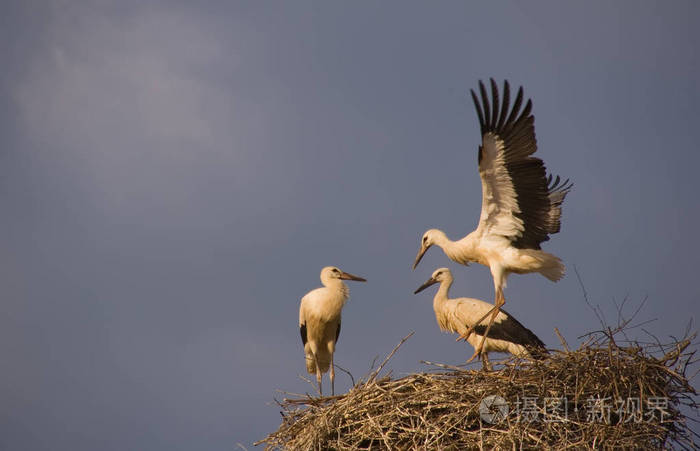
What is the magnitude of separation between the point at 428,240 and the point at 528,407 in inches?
111

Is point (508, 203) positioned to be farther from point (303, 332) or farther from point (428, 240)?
point (303, 332)

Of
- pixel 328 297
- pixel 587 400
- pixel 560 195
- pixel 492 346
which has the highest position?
pixel 560 195

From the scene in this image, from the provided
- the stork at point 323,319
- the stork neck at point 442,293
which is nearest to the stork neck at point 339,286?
the stork at point 323,319

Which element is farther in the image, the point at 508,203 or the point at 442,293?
the point at 442,293

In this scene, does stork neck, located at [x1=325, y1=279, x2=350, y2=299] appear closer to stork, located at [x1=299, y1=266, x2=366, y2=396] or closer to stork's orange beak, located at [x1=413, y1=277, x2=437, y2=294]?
stork, located at [x1=299, y1=266, x2=366, y2=396]

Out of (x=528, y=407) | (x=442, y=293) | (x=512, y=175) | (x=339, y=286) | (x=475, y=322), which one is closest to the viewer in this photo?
(x=528, y=407)

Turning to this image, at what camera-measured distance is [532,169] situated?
7.03 m

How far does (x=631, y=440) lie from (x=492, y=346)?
3.21m

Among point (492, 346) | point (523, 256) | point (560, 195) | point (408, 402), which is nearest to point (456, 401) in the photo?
point (408, 402)

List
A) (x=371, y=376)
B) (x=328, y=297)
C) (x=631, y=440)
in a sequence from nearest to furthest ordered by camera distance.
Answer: (x=631, y=440) < (x=371, y=376) < (x=328, y=297)

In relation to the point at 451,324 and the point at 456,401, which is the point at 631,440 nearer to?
the point at 456,401

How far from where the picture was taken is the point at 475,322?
845cm

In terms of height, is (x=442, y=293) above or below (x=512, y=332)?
above

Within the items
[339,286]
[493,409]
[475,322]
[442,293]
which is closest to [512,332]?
[475,322]
